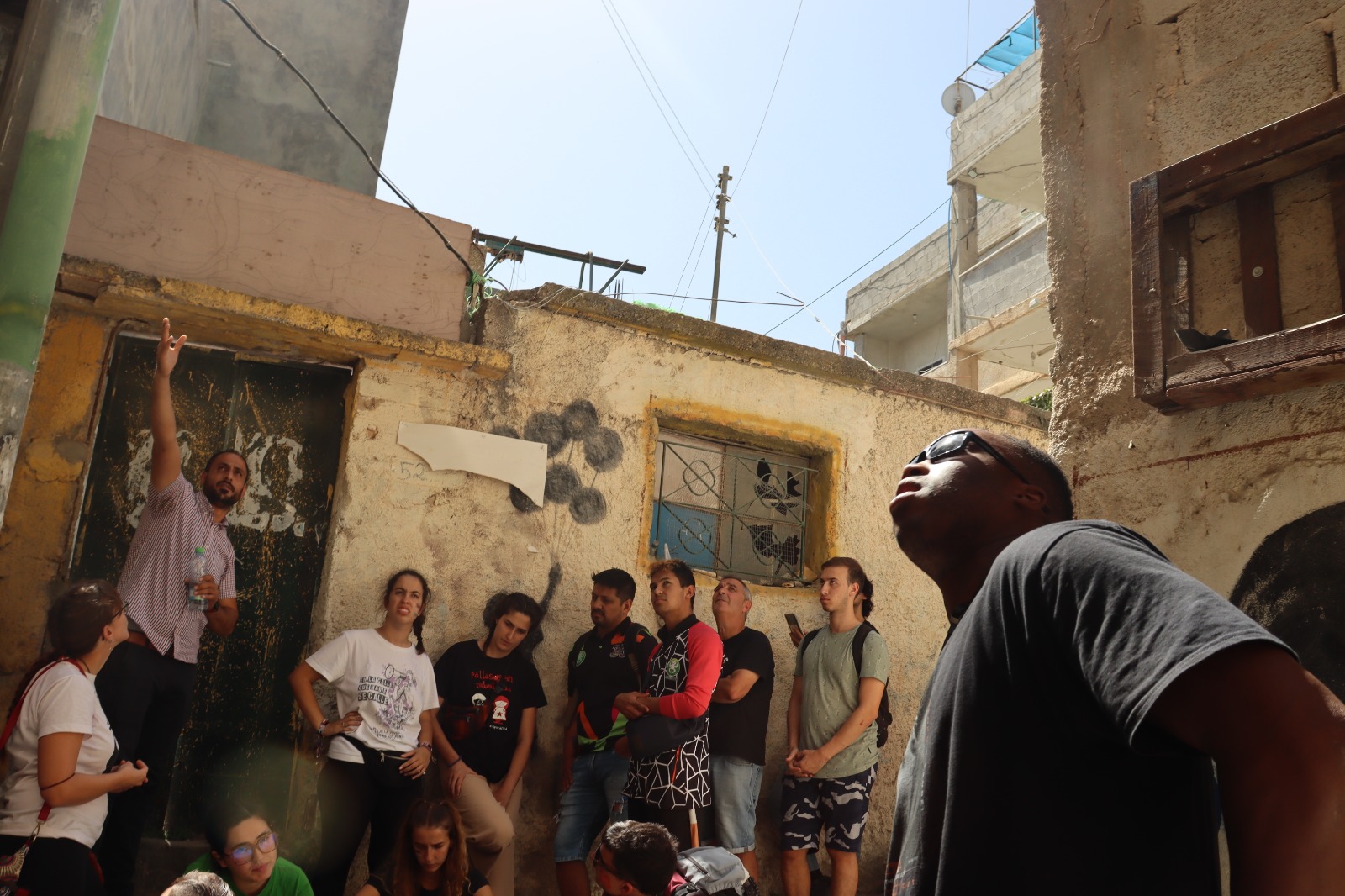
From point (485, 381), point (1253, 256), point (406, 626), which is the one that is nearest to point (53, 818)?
point (406, 626)

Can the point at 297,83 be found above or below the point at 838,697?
above

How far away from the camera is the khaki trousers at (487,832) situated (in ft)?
15.8

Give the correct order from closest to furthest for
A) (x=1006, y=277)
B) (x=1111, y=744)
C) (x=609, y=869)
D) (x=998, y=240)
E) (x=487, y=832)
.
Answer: (x=1111, y=744), (x=609, y=869), (x=487, y=832), (x=1006, y=277), (x=998, y=240)

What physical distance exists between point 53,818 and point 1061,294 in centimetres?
383

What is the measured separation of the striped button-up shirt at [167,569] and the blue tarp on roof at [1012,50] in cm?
1614

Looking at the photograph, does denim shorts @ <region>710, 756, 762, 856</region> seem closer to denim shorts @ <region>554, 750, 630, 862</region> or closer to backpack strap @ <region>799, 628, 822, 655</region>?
denim shorts @ <region>554, 750, 630, 862</region>

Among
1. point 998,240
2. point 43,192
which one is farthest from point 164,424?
point 998,240

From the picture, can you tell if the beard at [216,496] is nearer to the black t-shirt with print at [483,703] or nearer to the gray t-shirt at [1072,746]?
the black t-shirt with print at [483,703]

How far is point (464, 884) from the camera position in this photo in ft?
14.4

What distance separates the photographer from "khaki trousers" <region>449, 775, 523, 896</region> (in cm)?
483

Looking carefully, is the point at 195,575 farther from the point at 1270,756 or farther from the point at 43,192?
the point at 1270,756

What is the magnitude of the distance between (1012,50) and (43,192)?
16.9 metres

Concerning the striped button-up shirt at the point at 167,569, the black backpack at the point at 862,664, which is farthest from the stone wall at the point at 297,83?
the black backpack at the point at 862,664

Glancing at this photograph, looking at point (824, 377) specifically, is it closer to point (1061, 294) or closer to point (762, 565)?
point (762, 565)
